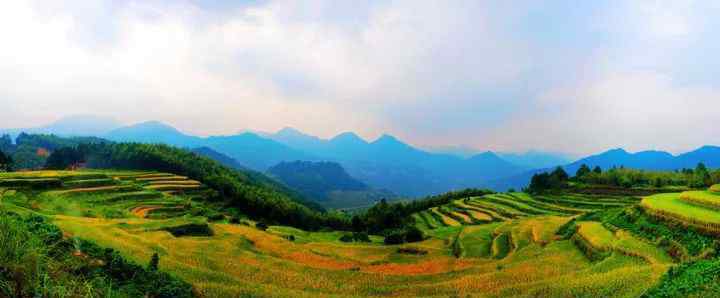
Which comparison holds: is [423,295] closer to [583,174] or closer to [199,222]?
[199,222]

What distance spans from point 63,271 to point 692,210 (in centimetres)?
2571

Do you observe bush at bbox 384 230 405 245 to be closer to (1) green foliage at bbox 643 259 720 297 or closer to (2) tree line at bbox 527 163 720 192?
(1) green foliage at bbox 643 259 720 297

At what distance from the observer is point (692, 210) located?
2017 cm

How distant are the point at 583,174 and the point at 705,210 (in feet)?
248

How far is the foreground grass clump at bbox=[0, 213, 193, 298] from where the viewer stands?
22.5 feet

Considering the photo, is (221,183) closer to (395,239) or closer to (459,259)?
(395,239)

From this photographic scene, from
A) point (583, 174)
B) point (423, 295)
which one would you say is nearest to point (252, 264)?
point (423, 295)

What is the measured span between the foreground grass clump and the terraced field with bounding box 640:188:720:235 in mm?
20628

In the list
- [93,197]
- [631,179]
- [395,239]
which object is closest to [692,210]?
[395,239]

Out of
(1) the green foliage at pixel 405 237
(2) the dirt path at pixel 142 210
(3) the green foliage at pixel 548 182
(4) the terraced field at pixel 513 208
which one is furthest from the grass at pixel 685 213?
(3) the green foliage at pixel 548 182

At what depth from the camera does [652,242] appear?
64.6ft

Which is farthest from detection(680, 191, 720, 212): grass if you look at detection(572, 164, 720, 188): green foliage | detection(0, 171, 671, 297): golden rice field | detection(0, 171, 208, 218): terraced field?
detection(572, 164, 720, 188): green foliage

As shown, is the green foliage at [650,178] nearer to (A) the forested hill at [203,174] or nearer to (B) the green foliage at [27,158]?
(A) the forested hill at [203,174]

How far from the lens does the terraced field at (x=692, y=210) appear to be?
695 inches
